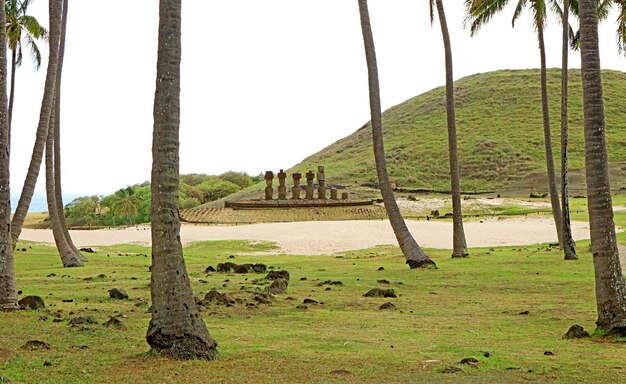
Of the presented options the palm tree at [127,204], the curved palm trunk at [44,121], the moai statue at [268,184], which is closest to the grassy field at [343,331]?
the curved palm trunk at [44,121]

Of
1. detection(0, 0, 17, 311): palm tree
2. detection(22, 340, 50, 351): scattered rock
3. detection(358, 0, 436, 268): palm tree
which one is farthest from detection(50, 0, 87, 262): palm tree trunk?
detection(22, 340, 50, 351): scattered rock

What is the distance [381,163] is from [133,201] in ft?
173

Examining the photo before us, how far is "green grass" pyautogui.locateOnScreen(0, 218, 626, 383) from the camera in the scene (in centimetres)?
909

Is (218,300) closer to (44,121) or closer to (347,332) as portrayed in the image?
(347,332)

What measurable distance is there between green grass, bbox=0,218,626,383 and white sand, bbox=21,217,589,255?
14.3 metres

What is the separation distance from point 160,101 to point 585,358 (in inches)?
233

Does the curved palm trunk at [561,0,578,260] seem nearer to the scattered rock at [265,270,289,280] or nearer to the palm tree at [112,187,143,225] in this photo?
the scattered rock at [265,270,289,280]

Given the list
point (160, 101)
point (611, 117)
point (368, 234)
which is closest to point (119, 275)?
point (160, 101)

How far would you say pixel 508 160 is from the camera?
109 metres

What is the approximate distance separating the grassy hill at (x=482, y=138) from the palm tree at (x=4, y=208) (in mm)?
81554

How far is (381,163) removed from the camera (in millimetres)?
24766

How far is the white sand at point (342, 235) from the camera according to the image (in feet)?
125

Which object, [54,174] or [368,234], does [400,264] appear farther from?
[368,234]

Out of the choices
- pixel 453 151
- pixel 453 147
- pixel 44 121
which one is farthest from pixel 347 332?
pixel 453 147
